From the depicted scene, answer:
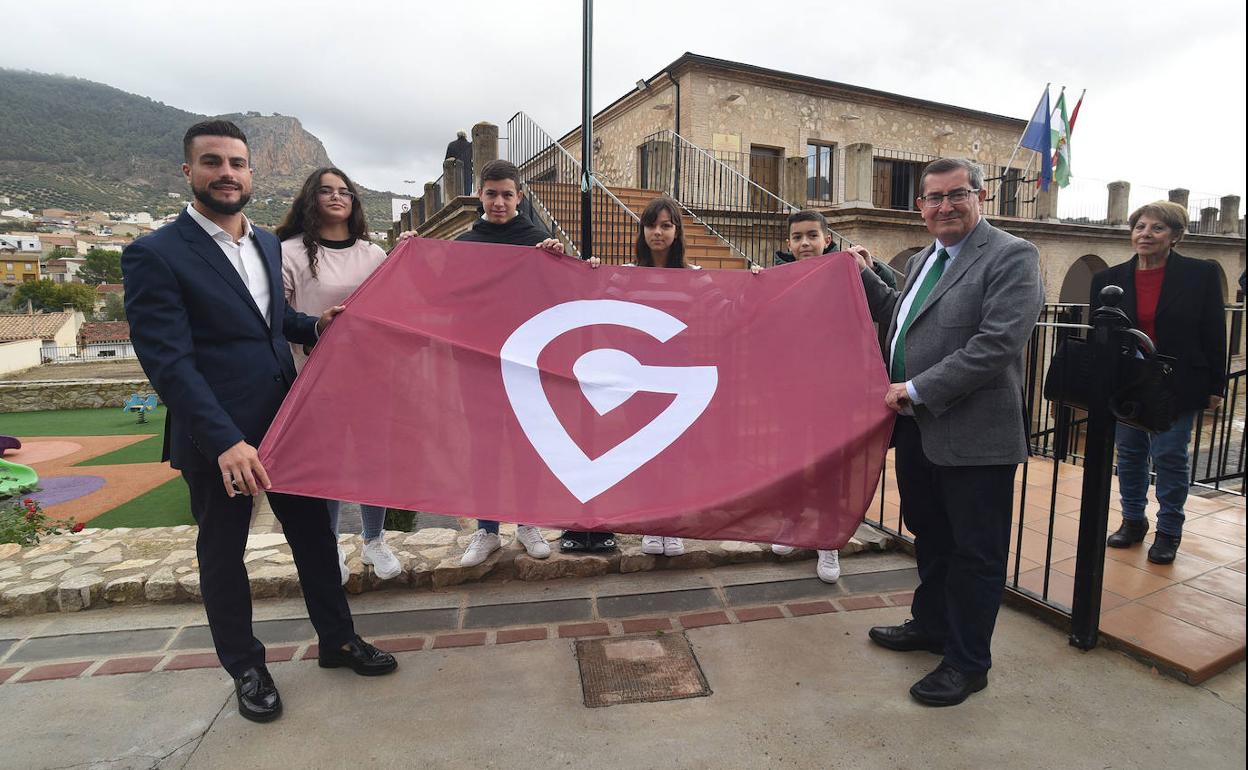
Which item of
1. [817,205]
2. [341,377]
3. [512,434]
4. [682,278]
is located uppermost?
[817,205]

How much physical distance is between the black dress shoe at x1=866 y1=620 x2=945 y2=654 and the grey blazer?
814 millimetres

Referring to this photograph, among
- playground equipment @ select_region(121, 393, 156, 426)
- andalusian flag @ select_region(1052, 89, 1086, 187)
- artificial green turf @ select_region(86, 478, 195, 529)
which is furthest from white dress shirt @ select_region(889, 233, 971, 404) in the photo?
playground equipment @ select_region(121, 393, 156, 426)

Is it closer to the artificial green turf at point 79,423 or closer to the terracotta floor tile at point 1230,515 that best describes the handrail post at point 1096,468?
the terracotta floor tile at point 1230,515

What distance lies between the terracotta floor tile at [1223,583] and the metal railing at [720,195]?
7648mm

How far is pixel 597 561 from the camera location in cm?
340

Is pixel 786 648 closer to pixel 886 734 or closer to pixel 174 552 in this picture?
pixel 886 734

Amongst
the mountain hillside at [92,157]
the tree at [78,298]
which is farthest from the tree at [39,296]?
the mountain hillside at [92,157]

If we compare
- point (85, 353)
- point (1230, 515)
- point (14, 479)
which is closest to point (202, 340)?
point (1230, 515)

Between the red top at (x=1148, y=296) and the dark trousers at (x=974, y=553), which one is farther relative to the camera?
the red top at (x=1148, y=296)

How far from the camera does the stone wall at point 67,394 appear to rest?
18703 millimetres

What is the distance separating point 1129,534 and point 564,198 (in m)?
8.71

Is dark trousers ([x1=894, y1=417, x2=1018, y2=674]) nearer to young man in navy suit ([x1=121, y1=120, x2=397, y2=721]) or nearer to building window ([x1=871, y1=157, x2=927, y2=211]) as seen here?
young man in navy suit ([x1=121, y1=120, x2=397, y2=721])

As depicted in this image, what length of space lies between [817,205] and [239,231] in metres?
13.7

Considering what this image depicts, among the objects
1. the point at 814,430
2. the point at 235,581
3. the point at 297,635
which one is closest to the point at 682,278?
the point at 814,430
